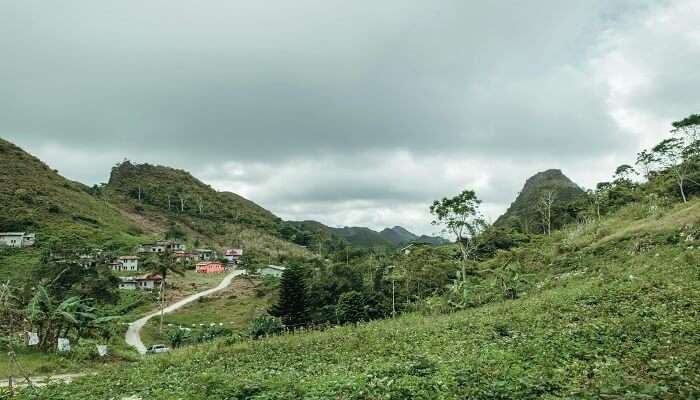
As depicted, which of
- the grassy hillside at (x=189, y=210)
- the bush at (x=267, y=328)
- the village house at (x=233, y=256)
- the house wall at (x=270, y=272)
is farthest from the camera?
the grassy hillside at (x=189, y=210)

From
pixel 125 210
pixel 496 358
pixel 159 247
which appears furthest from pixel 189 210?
pixel 496 358

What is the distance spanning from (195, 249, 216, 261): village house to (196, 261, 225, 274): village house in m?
9.80

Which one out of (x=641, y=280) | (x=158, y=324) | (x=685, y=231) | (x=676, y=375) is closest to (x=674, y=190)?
(x=685, y=231)

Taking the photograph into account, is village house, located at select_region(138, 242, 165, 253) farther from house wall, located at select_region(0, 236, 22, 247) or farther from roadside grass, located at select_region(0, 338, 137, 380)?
roadside grass, located at select_region(0, 338, 137, 380)

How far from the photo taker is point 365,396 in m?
7.07

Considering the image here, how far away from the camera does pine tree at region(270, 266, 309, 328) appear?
4112 centimetres

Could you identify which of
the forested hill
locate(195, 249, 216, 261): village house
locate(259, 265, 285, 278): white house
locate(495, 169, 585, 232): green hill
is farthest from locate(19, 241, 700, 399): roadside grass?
locate(195, 249, 216, 261): village house

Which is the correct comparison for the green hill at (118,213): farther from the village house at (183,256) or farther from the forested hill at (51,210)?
the village house at (183,256)

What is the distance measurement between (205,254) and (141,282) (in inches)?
1238

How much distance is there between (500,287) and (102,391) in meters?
23.7

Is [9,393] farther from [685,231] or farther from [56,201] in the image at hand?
[56,201]

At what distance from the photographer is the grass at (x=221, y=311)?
152 feet

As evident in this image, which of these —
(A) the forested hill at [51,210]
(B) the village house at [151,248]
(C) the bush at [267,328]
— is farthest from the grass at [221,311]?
(A) the forested hill at [51,210]

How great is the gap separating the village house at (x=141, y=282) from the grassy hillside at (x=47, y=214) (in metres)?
13.3
